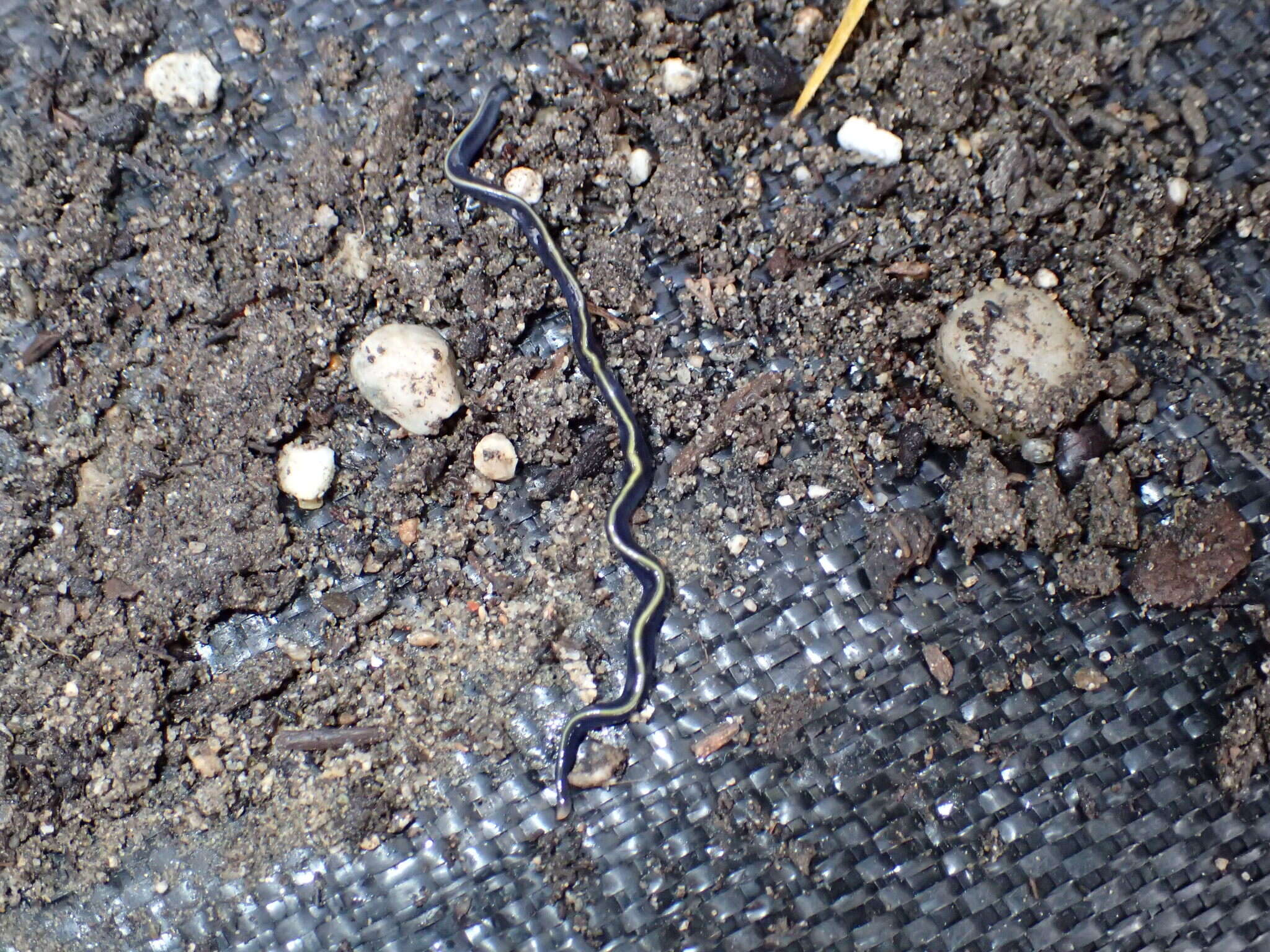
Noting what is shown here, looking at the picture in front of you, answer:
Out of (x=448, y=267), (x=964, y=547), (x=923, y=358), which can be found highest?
(x=448, y=267)

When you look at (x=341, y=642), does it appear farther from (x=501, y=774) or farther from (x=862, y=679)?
(x=862, y=679)

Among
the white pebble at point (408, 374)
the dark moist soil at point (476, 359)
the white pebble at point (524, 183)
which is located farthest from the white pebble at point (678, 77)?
the white pebble at point (408, 374)

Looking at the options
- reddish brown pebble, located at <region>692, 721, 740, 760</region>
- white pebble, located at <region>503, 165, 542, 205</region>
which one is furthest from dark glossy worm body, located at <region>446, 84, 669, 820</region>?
reddish brown pebble, located at <region>692, 721, 740, 760</region>

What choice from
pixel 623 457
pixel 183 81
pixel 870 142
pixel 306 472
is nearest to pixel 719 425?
pixel 623 457

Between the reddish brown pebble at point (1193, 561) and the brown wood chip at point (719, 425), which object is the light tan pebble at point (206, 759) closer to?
the brown wood chip at point (719, 425)

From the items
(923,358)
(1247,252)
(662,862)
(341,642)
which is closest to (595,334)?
(923,358)
